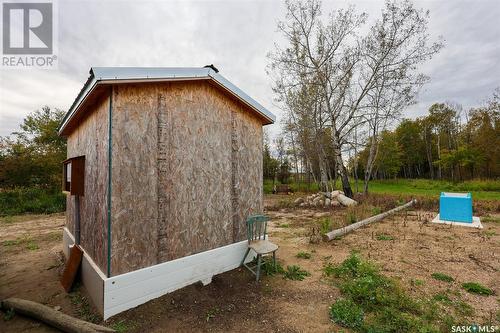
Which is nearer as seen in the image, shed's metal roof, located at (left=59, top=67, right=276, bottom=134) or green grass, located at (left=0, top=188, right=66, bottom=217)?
shed's metal roof, located at (left=59, top=67, right=276, bottom=134)

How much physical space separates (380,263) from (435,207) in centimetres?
1063

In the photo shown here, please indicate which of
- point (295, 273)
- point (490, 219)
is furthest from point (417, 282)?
point (490, 219)

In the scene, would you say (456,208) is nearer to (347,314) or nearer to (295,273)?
(295,273)

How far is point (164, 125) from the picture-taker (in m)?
3.87

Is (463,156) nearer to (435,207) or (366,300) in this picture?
(435,207)

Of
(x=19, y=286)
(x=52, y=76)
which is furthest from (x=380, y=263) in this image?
(x=52, y=76)

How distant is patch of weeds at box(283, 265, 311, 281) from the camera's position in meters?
4.54

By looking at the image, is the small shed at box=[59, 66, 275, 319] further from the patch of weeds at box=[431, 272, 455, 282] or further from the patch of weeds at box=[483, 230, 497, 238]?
the patch of weeds at box=[483, 230, 497, 238]

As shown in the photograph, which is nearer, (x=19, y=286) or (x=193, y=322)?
(x=193, y=322)

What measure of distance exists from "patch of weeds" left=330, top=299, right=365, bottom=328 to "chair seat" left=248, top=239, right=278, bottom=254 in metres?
1.41

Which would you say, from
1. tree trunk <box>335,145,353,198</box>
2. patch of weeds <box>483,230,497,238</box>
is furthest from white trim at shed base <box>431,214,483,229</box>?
tree trunk <box>335,145,353,198</box>

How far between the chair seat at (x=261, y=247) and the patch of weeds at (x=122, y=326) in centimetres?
226

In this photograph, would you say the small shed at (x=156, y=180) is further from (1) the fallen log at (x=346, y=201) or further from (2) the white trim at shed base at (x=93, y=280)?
(1) the fallen log at (x=346, y=201)

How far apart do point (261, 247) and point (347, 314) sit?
185 cm
